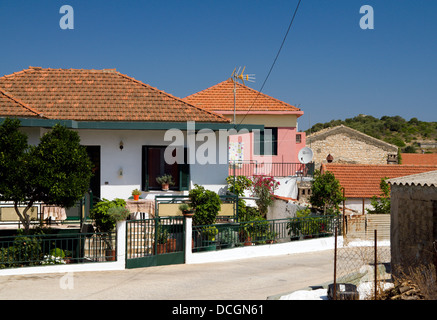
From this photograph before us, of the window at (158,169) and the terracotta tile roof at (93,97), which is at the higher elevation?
the terracotta tile roof at (93,97)

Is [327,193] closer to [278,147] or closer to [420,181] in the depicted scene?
[420,181]

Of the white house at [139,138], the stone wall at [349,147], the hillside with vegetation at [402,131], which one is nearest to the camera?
the white house at [139,138]

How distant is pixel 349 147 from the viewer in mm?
39969

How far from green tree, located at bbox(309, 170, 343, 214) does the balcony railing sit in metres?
3.43

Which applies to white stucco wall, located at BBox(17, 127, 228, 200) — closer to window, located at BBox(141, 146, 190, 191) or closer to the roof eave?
window, located at BBox(141, 146, 190, 191)

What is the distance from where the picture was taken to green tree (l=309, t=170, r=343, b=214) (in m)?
17.4

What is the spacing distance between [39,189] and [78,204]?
359 centimetres

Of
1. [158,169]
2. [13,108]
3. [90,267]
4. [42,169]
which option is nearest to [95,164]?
[158,169]

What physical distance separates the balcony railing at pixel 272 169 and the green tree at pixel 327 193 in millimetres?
3432

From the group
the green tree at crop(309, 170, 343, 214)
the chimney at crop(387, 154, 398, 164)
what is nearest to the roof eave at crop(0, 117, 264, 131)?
the green tree at crop(309, 170, 343, 214)

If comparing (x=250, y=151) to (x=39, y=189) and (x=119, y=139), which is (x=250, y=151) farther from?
(x=39, y=189)

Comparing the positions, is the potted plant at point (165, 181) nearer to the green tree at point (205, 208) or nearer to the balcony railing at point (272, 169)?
the green tree at point (205, 208)

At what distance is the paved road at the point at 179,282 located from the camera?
32.6ft

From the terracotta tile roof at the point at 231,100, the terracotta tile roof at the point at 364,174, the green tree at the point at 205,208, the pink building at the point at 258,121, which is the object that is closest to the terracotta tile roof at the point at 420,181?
the green tree at the point at 205,208
